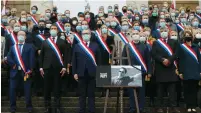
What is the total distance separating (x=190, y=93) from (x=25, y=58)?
12.6 ft

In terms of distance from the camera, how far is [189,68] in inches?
433

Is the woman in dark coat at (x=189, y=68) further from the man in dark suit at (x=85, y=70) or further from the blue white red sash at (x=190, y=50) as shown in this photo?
the man in dark suit at (x=85, y=70)

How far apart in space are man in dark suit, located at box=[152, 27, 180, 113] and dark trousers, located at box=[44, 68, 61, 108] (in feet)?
7.35

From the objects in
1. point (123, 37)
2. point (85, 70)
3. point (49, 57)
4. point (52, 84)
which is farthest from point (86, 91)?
point (123, 37)

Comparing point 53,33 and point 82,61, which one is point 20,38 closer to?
point 53,33

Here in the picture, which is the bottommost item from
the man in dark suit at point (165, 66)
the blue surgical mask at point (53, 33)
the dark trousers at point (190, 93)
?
the dark trousers at point (190, 93)

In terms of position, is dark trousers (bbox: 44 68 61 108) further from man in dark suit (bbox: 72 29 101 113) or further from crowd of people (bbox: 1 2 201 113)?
man in dark suit (bbox: 72 29 101 113)

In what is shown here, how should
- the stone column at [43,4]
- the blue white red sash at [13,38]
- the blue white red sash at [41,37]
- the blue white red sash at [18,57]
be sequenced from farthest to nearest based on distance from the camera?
1. the stone column at [43,4]
2. the blue white red sash at [41,37]
3. the blue white red sash at [13,38]
4. the blue white red sash at [18,57]

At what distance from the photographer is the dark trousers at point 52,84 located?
11.3m

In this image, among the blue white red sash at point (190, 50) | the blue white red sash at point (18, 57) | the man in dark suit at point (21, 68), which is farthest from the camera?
the blue white red sash at point (18, 57)

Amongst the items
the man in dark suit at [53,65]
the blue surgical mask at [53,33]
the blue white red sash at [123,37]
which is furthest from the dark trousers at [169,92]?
the blue surgical mask at [53,33]

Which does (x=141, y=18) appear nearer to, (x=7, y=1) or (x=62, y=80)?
(x=62, y=80)

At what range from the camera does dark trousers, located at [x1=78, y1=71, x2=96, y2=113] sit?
10977mm

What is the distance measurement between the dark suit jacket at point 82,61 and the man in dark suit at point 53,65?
1.01 ft
